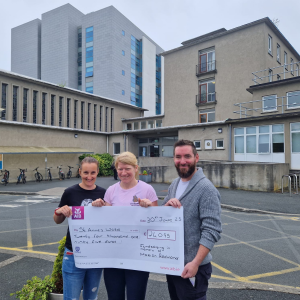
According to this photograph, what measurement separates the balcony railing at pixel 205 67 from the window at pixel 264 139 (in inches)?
508

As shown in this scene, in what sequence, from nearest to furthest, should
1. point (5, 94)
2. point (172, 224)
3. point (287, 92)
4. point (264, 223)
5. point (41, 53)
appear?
point (172, 224), point (264, 223), point (287, 92), point (5, 94), point (41, 53)

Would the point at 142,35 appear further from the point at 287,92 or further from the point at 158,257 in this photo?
the point at 158,257

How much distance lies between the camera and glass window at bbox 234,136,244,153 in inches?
827

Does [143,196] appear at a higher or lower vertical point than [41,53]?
lower

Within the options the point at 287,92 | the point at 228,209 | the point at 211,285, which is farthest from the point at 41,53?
the point at 211,285

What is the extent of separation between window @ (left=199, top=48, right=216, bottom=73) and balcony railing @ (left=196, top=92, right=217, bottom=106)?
9.19ft

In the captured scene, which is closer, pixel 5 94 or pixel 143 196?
pixel 143 196

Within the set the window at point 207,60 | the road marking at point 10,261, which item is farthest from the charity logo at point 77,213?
the window at point 207,60

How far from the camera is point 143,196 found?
2.63 metres

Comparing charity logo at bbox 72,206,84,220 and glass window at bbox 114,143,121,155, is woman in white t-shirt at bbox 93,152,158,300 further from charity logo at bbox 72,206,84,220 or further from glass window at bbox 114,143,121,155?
glass window at bbox 114,143,121,155

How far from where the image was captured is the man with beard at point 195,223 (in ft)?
6.91

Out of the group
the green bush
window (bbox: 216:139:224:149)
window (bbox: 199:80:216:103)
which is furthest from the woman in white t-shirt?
window (bbox: 199:80:216:103)

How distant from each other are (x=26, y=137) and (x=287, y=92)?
74.9 ft

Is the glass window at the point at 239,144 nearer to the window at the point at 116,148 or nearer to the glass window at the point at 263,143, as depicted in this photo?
the glass window at the point at 263,143
